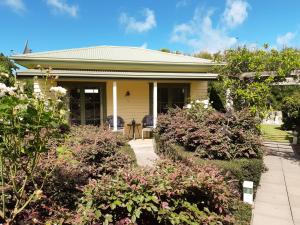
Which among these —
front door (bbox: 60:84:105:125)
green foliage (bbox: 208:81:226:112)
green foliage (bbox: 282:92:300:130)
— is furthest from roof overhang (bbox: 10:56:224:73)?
green foliage (bbox: 282:92:300:130)

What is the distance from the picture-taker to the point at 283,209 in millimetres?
5023

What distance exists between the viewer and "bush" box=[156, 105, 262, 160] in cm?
612

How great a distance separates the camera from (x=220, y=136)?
6289 millimetres

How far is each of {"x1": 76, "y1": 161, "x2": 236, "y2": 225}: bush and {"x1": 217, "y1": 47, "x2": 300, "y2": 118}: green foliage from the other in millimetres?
6069

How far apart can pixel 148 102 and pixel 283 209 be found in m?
9.37

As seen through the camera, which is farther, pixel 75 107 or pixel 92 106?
pixel 92 106

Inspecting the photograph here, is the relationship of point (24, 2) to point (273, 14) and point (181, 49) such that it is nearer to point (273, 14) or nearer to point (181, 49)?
point (273, 14)

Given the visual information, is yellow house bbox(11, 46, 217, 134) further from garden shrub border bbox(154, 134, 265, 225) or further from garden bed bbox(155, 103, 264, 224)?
garden shrub border bbox(154, 134, 265, 225)

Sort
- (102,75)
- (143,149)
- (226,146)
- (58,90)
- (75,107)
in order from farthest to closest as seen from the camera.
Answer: (75,107) < (102,75) < (143,149) < (226,146) < (58,90)

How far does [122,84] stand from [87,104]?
6.56ft

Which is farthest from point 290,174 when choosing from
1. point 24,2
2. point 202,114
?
point 24,2

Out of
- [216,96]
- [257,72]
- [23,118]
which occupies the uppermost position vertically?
[257,72]

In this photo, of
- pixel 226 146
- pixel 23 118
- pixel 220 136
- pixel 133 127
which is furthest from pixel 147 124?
pixel 23 118

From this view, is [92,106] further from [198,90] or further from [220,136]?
[220,136]
